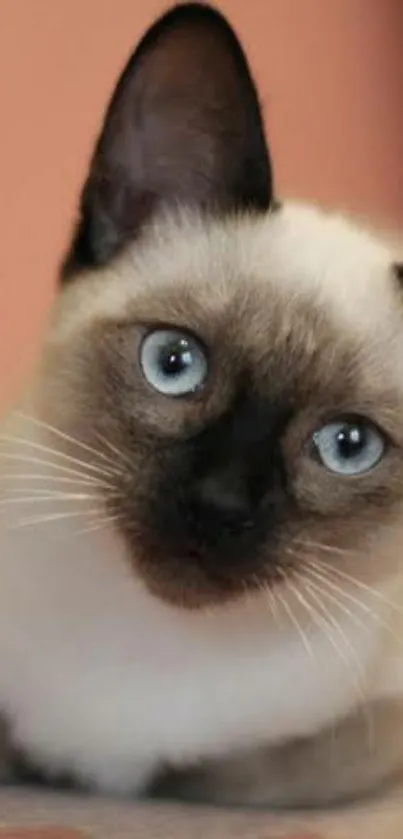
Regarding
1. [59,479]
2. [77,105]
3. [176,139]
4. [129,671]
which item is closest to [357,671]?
[129,671]

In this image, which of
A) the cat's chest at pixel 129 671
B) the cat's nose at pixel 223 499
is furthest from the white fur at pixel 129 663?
the cat's nose at pixel 223 499

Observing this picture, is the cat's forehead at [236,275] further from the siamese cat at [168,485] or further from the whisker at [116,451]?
the whisker at [116,451]

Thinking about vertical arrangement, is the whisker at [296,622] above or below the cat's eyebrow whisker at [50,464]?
below

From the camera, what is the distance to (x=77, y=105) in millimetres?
1902

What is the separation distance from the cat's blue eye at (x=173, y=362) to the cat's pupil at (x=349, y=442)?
120 millimetres

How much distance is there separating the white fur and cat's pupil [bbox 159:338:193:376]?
2.8 inches

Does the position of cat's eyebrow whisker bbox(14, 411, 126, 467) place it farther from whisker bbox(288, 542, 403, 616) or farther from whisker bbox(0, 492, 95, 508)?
whisker bbox(288, 542, 403, 616)

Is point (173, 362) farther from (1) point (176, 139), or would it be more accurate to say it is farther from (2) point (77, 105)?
(2) point (77, 105)

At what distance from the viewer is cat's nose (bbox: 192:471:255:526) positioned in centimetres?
103

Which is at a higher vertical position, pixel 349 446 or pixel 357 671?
pixel 349 446

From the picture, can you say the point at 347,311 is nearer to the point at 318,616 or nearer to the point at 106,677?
the point at 318,616

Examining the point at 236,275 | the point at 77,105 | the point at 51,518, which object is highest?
the point at 77,105

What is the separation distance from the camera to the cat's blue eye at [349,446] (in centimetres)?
112

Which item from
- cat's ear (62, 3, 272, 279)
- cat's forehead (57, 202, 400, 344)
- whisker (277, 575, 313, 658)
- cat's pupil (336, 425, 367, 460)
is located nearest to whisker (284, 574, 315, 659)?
whisker (277, 575, 313, 658)
